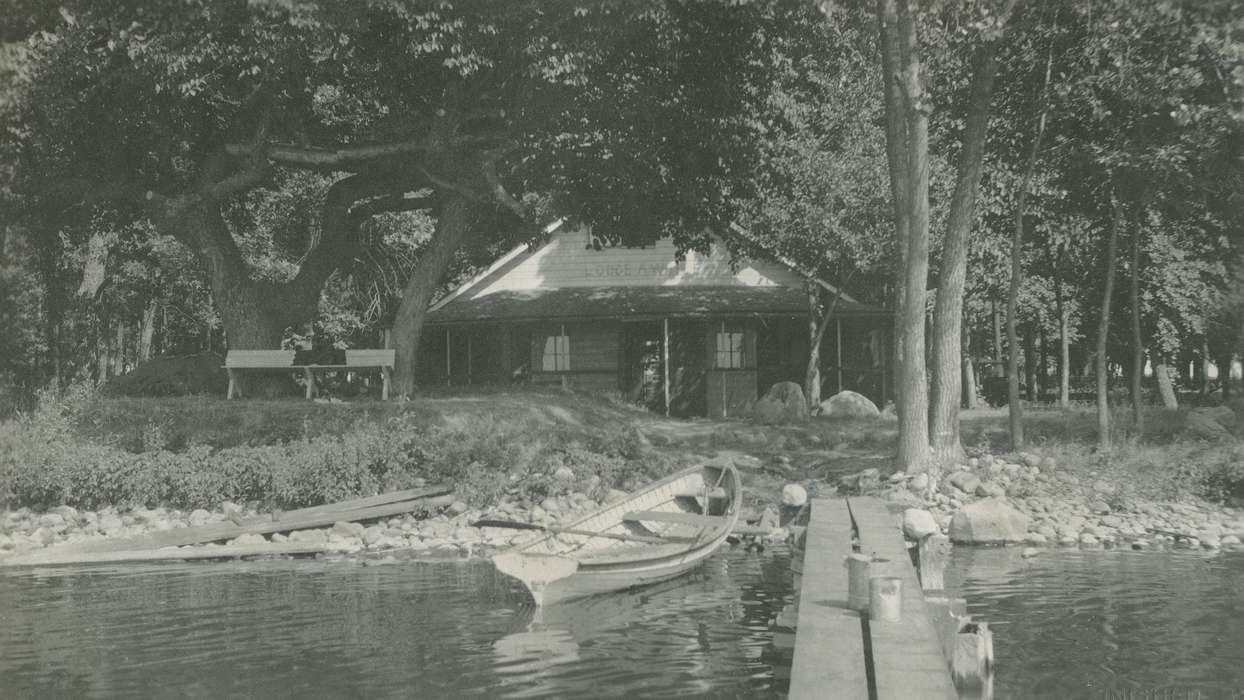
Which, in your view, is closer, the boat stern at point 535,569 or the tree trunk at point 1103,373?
the boat stern at point 535,569

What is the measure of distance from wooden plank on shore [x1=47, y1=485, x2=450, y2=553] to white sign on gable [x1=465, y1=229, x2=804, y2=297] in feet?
46.7

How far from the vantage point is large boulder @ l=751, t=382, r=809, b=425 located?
88.6ft

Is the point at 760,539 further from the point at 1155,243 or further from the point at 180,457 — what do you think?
the point at 1155,243

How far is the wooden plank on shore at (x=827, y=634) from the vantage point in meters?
6.63

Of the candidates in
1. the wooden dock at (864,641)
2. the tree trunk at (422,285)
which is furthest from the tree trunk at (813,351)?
the wooden dock at (864,641)

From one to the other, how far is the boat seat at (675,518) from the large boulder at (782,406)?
11882mm

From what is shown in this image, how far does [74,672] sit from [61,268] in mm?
30178

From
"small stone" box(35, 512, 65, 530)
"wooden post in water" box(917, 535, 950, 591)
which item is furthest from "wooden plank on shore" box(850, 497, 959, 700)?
"small stone" box(35, 512, 65, 530)

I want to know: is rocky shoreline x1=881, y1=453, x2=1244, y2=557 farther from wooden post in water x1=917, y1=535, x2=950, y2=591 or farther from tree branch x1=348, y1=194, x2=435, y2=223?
tree branch x1=348, y1=194, x2=435, y2=223

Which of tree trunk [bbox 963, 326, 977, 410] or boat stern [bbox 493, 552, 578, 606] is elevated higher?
tree trunk [bbox 963, 326, 977, 410]

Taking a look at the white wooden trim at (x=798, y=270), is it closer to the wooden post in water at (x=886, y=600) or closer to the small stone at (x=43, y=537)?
the small stone at (x=43, y=537)

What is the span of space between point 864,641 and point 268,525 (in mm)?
11174

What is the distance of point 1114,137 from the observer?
2041 cm

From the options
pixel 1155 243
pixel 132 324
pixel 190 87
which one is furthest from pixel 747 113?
pixel 132 324
